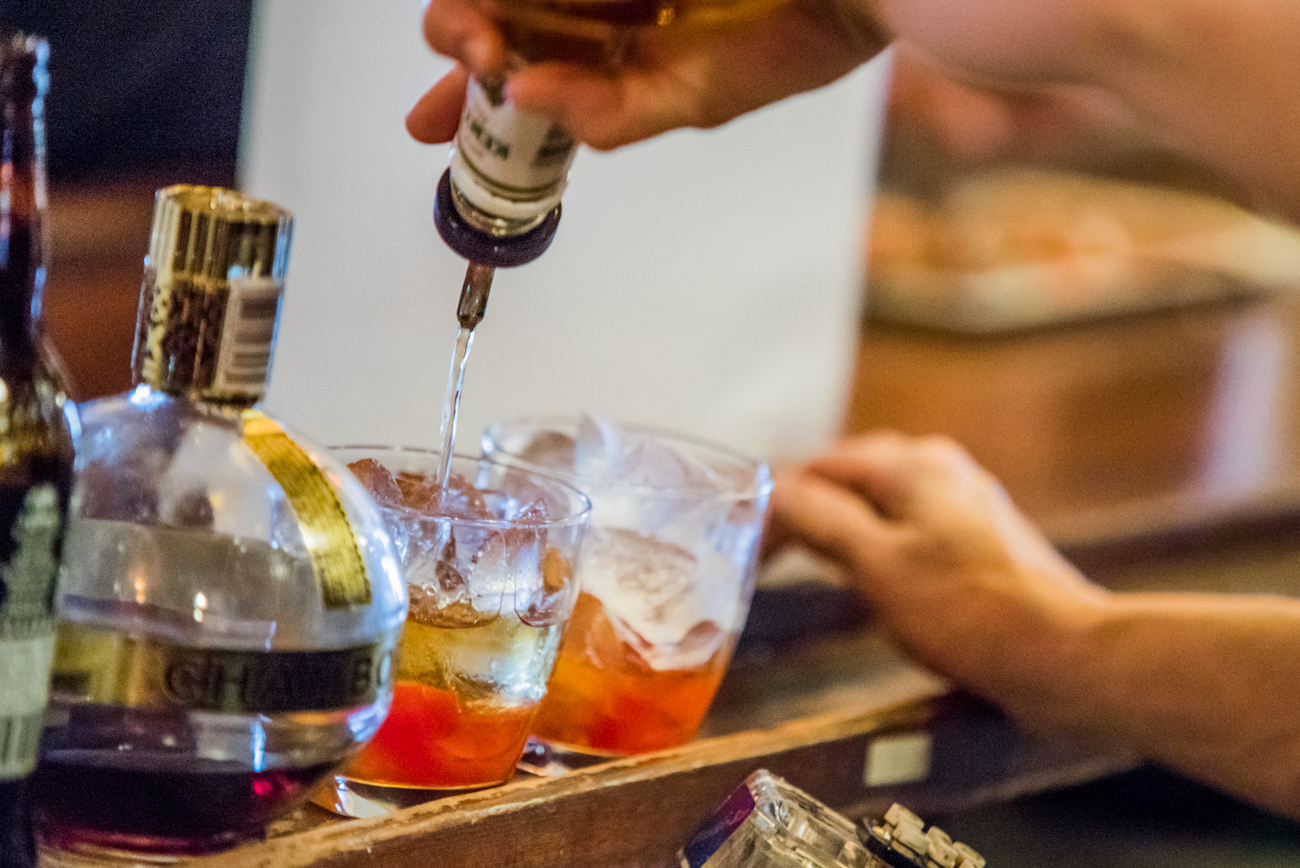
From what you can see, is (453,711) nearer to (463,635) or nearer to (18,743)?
(463,635)

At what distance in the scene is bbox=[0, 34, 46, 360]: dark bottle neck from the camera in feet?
1.45

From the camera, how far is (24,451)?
0.43 m

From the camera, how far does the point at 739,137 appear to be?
1626 mm

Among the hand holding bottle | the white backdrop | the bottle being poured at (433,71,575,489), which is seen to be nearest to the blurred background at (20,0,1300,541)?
the white backdrop

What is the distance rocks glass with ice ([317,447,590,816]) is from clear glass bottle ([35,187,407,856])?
74 millimetres

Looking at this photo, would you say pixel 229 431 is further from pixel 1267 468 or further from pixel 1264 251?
pixel 1264 251

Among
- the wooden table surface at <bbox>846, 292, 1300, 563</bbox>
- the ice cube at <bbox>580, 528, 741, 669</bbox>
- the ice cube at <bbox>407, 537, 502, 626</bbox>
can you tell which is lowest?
the wooden table surface at <bbox>846, 292, 1300, 563</bbox>

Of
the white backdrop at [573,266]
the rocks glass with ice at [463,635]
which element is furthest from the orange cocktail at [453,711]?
the white backdrop at [573,266]

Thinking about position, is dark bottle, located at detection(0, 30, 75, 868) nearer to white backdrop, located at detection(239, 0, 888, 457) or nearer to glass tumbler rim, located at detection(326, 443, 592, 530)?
glass tumbler rim, located at detection(326, 443, 592, 530)

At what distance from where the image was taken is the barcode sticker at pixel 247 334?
471 mm

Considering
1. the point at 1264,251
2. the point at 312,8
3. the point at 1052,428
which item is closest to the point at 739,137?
the point at 312,8

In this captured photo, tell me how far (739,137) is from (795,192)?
0.44ft

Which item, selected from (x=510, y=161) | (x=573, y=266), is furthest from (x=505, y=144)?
(x=573, y=266)

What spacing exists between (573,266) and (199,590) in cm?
106
